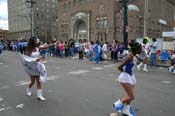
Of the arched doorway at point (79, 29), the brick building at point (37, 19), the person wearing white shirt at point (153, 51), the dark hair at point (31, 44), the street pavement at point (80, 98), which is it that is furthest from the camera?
the brick building at point (37, 19)

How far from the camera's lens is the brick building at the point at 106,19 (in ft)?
192

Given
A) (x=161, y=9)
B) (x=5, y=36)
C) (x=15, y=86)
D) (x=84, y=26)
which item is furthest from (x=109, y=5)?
(x=5, y=36)

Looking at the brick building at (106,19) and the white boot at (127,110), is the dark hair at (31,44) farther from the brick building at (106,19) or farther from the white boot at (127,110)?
the brick building at (106,19)

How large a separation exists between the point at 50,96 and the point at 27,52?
1425 millimetres

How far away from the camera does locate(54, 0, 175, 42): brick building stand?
2303 inches

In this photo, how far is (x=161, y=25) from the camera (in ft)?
252

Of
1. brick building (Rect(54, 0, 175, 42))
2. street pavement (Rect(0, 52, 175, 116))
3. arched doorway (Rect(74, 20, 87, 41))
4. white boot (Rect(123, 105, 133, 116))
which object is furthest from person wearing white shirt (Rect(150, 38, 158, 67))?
arched doorway (Rect(74, 20, 87, 41))

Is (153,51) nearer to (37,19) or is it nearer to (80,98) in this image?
(80,98)

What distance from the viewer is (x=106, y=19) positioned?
201ft

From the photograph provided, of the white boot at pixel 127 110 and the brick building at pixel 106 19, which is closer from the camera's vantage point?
the white boot at pixel 127 110

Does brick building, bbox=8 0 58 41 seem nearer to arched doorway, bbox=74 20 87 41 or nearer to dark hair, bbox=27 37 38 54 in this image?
arched doorway, bbox=74 20 87 41

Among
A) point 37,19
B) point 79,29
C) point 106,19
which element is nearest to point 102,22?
point 106,19

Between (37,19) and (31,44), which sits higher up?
(37,19)

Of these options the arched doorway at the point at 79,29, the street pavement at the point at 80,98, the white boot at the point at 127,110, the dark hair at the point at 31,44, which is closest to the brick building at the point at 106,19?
the arched doorway at the point at 79,29
